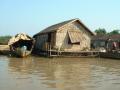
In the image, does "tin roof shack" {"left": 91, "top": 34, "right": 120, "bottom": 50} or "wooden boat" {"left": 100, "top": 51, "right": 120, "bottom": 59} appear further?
"tin roof shack" {"left": 91, "top": 34, "right": 120, "bottom": 50}

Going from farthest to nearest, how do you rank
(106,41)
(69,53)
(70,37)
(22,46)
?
(106,41) → (22,46) → (70,37) → (69,53)

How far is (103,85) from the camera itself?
12.2 m

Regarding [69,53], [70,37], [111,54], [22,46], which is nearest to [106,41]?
[70,37]

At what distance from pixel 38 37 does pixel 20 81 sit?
2431cm

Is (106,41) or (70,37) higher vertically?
(106,41)

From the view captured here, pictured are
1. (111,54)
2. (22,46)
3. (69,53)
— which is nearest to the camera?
(111,54)

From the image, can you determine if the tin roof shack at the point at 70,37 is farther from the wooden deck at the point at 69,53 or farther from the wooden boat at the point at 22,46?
the wooden boat at the point at 22,46

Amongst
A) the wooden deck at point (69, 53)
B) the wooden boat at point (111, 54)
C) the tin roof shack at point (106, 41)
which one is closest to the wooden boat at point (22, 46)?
the wooden deck at point (69, 53)

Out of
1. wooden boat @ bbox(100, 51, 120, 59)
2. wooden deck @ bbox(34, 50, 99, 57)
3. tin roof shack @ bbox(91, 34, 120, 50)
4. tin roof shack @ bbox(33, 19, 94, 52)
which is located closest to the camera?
wooden boat @ bbox(100, 51, 120, 59)

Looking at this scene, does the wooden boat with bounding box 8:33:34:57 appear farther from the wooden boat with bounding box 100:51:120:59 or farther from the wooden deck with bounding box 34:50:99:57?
the wooden boat with bounding box 100:51:120:59

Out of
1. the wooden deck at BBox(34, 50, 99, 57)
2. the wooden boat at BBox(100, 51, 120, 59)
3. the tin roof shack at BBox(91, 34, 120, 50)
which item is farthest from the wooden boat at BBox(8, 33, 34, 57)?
the tin roof shack at BBox(91, 34, 120, 50)

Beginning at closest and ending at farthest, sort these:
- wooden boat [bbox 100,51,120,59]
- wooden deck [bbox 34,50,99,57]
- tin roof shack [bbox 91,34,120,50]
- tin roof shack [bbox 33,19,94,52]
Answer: wooden boat [bbox 100,51,120,59]
wooden deck [bbox 34,50,99,57]
tin roof shack [bbox 33,19,94,52]
tin roof shack [bbox 91,34,120,50]

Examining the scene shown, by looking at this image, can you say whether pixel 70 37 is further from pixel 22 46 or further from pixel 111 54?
pixel 22 46

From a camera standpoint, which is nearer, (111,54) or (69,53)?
(111,54)
